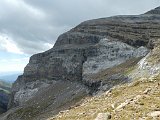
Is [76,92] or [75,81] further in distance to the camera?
[75,81]

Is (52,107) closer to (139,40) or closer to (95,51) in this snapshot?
(95,51)

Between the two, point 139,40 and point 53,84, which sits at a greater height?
point 139,40

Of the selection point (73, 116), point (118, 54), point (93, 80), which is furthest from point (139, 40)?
point (73, 116)

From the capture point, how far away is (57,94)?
562 ft

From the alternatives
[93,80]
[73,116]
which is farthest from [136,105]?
[93,80]

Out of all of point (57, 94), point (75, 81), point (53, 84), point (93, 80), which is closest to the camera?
point (93, 80)

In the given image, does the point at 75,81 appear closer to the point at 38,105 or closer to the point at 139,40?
the point at 38,105

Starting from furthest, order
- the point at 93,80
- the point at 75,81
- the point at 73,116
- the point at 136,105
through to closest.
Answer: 1. the point at 75,81
2. the point at 93,80
3. the point at 73,116
4. the point at 136,105

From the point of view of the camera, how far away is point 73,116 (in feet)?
134

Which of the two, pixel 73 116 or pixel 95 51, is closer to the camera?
pixel 73 116

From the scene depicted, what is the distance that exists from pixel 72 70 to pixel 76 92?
36471mm

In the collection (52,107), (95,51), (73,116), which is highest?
(95,51)

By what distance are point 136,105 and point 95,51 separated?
153 m

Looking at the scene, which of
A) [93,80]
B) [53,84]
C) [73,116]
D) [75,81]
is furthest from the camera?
→ [53,84]
